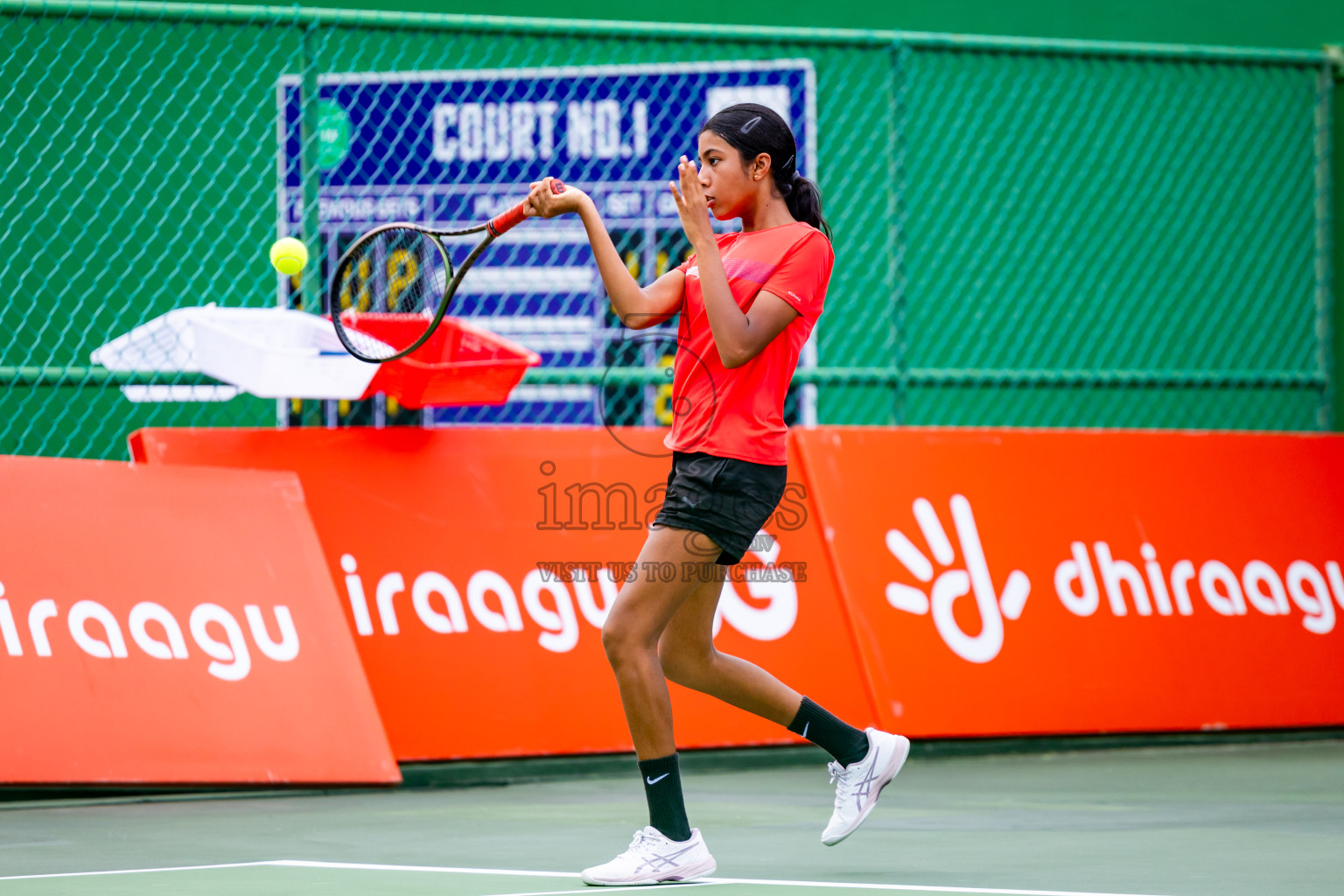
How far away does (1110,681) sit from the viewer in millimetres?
7254

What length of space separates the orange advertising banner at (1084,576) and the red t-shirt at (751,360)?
8.38 feet

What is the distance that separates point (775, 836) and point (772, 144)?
75.7 inches

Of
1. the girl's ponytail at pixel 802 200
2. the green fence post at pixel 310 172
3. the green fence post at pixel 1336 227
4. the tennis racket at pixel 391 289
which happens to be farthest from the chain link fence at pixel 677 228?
the girl's ponytail at pixel 802 200

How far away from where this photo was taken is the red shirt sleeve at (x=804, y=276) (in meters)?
4.51

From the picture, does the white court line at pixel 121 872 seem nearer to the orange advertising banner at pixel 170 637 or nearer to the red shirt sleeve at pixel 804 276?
the orange advertising banner at pixel 170 637

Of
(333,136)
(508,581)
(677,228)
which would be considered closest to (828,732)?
(508,581)

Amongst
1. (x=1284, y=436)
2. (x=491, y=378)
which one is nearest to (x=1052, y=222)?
(x=1284, y=436)

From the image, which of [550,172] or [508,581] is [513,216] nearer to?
[508,581]

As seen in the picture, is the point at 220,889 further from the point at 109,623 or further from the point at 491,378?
the point at 491,378

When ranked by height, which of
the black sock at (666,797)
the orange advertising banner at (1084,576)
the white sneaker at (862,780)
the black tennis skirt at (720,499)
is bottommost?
the orange advertising banner at (1084,576)

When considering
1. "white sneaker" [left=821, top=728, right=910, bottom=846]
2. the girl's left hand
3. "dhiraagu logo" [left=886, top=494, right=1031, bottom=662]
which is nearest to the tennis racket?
the girl's left hand

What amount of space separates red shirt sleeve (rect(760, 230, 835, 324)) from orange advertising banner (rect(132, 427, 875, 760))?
2312mm

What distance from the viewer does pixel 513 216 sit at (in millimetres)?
4395

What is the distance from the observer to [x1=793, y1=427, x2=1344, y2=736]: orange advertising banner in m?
7.09
